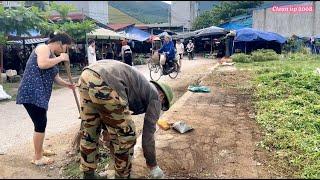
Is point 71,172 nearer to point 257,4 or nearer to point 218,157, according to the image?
point 218,157

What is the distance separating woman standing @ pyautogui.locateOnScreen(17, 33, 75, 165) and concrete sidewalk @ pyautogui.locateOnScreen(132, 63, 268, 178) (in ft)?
4.20

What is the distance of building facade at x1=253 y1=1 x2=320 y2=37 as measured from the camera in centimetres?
3155

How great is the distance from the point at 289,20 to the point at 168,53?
22.4 metres

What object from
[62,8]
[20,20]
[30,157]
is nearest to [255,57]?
[62,8]

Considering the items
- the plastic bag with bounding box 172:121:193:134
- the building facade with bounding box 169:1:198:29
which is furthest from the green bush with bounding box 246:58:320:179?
the building facade with bounding box 169:1:198:29

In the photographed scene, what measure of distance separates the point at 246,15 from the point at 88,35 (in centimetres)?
2385

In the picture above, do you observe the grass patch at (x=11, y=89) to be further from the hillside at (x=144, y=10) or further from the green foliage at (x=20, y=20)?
the hillside at (x=144, y=10)

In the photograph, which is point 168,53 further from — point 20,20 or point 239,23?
point 239,23

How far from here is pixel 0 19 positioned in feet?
46.7

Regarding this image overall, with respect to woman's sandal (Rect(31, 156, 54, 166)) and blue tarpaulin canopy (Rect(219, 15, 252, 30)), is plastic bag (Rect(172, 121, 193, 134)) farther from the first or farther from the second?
blue tarpaulin canopy (Rect(219, 15, 252, 30))

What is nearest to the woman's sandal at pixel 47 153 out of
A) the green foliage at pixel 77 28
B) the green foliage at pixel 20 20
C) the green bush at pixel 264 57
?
the green foliage at pixel 20 20

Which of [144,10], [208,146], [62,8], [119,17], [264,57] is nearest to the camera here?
[208,146]

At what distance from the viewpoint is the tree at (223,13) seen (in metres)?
42.8

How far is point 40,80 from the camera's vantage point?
205 inches
